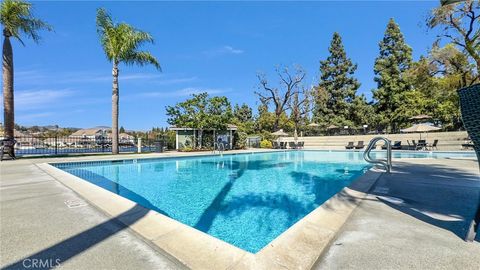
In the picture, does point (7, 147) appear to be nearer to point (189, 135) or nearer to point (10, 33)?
point (10, 33)

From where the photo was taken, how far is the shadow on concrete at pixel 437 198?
2.72 m

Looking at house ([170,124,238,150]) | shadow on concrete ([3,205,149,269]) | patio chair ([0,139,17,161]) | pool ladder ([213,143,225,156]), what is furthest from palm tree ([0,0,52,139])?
shadow on concrete ([3,205,149,269])

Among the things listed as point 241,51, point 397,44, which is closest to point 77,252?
point 241,51

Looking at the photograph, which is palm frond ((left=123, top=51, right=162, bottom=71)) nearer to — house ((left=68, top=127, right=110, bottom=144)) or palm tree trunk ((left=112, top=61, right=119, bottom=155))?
palm tree trunk ((left=112, top=61, right=119, bottom=155))

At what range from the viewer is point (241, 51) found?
26969 mm

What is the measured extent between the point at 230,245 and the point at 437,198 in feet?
11.6

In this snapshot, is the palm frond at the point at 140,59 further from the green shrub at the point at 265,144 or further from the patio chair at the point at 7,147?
the green shrub at the point at 265,144

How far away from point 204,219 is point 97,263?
2493 mm

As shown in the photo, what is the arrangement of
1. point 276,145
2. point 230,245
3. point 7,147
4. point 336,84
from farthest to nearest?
point 336,84 → point 276,145 → point 7,147 → point 230,245

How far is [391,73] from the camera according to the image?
88.0 ft

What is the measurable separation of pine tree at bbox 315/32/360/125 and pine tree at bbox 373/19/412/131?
3384 mm

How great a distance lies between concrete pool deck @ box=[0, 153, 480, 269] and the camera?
186cm

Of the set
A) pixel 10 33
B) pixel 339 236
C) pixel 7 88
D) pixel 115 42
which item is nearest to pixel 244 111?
pixel 115 42

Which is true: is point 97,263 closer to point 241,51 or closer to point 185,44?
point 185,44
